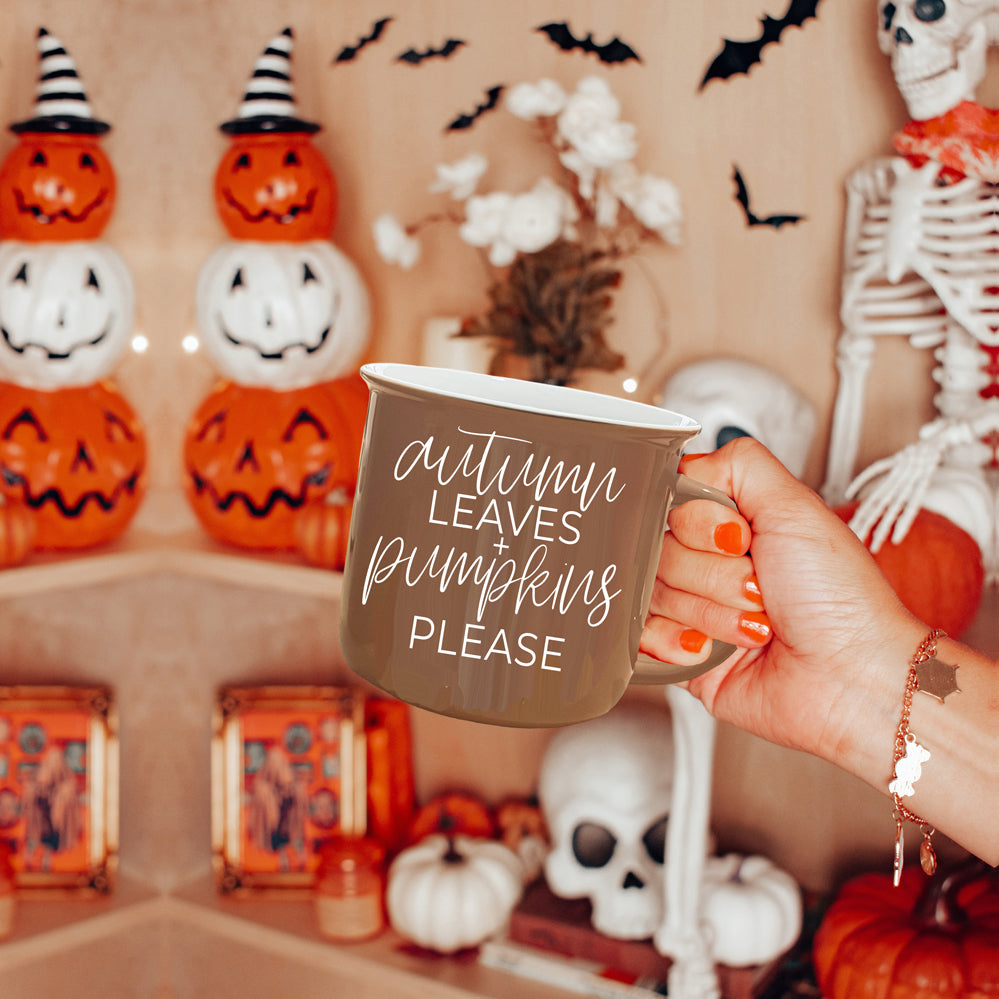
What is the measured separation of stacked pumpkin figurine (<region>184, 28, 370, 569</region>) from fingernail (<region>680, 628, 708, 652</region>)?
808 millimetres

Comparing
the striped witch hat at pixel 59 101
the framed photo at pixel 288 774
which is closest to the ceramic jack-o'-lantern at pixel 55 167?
the striped witch hat at pixel 59 101

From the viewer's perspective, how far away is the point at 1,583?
137 cm

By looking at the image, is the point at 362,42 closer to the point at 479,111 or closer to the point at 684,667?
the point at 479,111

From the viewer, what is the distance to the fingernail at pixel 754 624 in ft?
2.29

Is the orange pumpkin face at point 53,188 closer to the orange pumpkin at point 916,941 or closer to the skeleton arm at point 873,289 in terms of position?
the skeleton arm at point 873,289

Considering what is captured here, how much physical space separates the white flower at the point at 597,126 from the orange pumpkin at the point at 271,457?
1.63 feet

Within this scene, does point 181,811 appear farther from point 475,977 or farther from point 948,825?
point 948,825

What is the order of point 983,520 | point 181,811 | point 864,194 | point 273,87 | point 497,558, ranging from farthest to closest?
1. point 181,811
2. point 273,87
3. point 864,194
4. point 983,520
5. point 497,558

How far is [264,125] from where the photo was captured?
1.44m

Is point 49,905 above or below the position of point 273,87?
below

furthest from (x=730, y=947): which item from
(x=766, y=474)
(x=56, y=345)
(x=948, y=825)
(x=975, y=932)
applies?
(x=56, y=345)

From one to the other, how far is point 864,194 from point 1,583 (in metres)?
1.14

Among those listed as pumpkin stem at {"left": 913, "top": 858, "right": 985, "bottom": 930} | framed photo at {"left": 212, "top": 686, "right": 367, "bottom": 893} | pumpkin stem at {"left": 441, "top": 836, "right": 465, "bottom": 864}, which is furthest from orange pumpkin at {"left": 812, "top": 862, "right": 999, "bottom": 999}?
framed photo at {"left": 212, "top": 686, "right": 367, "bottom": 893}

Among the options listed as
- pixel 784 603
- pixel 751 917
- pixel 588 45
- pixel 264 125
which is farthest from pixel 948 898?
pixel 264 125
